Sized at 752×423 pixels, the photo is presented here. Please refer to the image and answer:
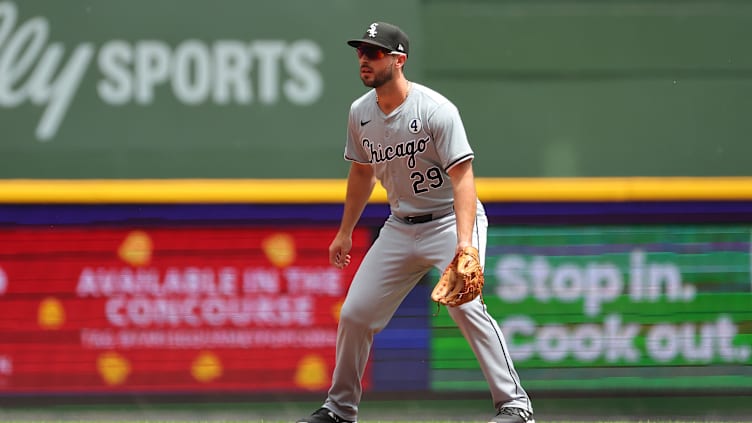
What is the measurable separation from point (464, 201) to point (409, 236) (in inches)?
16.3

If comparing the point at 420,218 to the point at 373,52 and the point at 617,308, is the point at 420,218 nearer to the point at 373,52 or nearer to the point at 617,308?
the point at 373,52

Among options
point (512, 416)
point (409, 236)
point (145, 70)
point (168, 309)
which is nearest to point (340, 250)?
point (409, 236)

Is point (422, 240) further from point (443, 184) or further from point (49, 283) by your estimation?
point (49, 283)

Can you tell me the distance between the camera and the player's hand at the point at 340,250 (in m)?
5.06

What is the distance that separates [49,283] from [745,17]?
3.84m

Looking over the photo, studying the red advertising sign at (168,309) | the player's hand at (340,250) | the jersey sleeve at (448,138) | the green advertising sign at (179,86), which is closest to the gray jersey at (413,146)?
the jersey sleeve at (448,138)

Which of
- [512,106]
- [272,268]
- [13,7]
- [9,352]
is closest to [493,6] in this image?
[512,106]

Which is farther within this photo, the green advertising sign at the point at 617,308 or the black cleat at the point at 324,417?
the green advertising sign at the point at 617,308

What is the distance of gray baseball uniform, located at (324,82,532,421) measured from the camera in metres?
4.66

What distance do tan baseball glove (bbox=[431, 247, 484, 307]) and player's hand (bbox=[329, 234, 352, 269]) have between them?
0.63m

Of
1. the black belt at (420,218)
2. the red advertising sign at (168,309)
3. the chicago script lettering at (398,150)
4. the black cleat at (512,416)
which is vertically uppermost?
A: the chicago script lettering at (398,150)

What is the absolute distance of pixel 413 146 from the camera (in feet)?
15.3

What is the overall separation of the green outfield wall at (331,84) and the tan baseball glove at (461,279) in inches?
69.1

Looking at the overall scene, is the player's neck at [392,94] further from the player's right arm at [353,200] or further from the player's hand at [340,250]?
the player's hand at [340,250]
